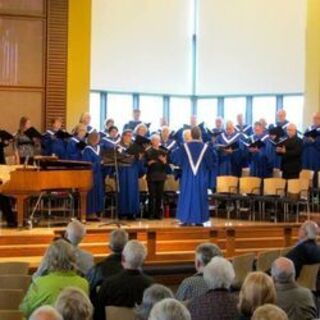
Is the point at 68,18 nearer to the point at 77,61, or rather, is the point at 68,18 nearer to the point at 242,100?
the point at 77,61

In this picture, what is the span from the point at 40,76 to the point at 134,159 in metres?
3.28

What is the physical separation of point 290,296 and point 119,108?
1343 cm

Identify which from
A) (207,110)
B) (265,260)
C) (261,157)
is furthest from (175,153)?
(207,110)

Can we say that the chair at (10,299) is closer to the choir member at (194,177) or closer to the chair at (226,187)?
the choir member at (194,177)

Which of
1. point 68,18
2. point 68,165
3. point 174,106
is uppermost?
point 68,18

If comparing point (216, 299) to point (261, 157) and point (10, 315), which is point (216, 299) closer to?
point (10, 315)

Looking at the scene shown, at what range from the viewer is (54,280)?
540 cm

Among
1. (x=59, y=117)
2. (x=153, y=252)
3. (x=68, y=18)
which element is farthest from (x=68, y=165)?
(x=68, y=18)

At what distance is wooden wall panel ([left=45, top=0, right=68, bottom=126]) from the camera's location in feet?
49.2

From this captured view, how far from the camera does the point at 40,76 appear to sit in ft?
Answer: 49.3

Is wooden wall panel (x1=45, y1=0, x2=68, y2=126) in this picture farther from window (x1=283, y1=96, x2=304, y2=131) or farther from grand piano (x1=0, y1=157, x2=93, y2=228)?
window (x1=283, y1=96, x2=304, y2=131)

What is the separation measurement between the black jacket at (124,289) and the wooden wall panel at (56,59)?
369 inches

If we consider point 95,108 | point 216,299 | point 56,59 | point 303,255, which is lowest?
point 303,255

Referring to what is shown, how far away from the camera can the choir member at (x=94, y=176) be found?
1273 centimetres
